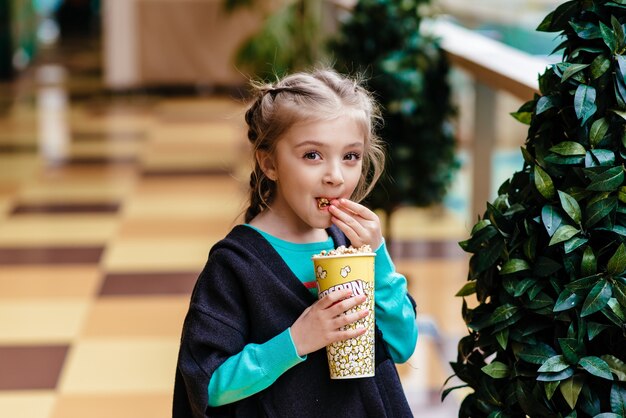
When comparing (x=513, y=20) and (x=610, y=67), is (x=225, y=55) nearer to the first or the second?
(x=513, y=20)

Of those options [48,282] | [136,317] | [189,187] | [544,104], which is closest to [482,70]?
[544,104]

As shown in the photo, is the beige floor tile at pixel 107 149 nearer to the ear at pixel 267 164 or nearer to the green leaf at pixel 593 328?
the ear at pixel 267 164

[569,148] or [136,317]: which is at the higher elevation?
[569,148]

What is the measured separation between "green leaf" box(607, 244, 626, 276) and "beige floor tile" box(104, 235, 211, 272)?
339 cm

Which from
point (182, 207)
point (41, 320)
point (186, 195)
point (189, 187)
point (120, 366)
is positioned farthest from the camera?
point (189, 187)

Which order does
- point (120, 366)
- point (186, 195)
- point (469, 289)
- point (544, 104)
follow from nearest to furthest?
point (544, 104) < point (469, 289) < point (120, 366) < point (186, 195)

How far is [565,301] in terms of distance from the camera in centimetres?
157

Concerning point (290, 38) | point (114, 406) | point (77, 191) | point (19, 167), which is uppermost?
point (290, 38)

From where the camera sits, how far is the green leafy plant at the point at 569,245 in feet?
5.10

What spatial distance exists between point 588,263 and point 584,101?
24 cm

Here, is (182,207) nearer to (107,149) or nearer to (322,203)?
(107,149)

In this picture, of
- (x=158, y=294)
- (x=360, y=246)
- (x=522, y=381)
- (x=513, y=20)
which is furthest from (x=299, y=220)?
(x=513, y=20)

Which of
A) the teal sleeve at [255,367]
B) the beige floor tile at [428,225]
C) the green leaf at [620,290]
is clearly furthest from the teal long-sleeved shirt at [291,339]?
the beige floor tile at [428,225]

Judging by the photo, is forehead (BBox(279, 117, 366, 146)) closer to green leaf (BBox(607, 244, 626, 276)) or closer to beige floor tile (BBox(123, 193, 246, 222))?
green leaf (BBox(607, 244, 626, 276))
